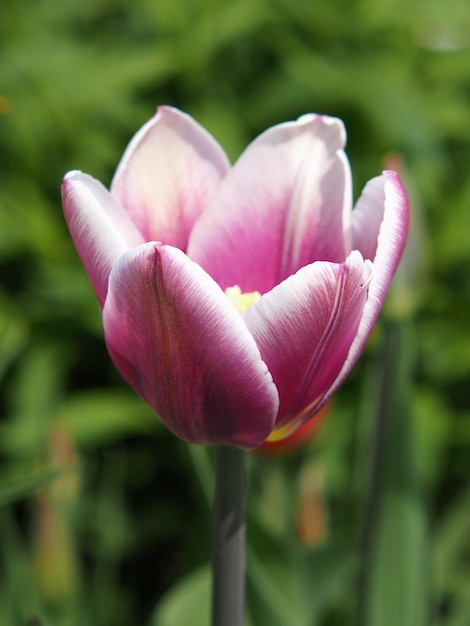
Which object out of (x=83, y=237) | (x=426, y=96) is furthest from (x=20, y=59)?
(x=83, y=237)

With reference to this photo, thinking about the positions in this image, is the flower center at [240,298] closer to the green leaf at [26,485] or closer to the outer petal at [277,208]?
the outer petal at [277,208]

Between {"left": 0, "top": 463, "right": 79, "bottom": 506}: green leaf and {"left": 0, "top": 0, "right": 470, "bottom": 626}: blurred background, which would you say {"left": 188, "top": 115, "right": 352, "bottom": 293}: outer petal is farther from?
{"left": 0, "top": 0, "right": 470, "bottom": 626}: blurred background

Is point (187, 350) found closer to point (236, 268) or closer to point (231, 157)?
point (236, 268)

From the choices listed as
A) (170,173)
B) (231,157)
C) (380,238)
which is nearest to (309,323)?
(380,238)

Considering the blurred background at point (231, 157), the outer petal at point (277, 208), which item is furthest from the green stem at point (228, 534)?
the blurred background at point (231, 157)

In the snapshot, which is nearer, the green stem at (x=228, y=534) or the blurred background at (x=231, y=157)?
the green stem at (x=228, y=534)

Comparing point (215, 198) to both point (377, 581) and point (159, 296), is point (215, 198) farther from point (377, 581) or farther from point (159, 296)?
point (377, 581)
